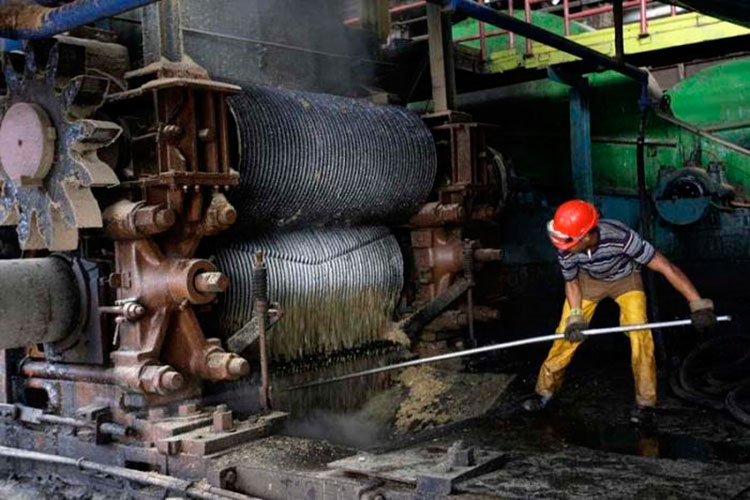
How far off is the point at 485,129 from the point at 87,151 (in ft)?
11.3

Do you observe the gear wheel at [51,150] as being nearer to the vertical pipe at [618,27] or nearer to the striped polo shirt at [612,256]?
the striped polo shirt at [612,256]

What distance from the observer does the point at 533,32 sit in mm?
6688

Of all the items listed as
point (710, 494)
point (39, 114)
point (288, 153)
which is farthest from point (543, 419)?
point (39, 114)

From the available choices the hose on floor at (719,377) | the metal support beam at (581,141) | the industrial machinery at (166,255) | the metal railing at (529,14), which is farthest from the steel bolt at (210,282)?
the metal support beam at (581,141)

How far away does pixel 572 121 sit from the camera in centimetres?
816

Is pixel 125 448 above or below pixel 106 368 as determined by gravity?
below

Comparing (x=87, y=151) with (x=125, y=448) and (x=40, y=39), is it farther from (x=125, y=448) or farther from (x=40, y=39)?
(x=125, y=448)

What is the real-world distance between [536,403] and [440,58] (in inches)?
121

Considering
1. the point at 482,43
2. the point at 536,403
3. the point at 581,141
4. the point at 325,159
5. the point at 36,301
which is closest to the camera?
the point at 36,301

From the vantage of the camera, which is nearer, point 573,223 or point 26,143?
point 26,143

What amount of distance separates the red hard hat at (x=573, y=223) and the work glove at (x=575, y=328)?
1.48 ft

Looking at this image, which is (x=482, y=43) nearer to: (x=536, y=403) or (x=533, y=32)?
(x=533, y=32)

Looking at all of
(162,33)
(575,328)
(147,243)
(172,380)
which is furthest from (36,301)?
(575,328)

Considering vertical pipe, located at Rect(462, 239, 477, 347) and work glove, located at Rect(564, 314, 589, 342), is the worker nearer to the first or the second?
work glove, located at Rect(564, 314, 589, 342)
